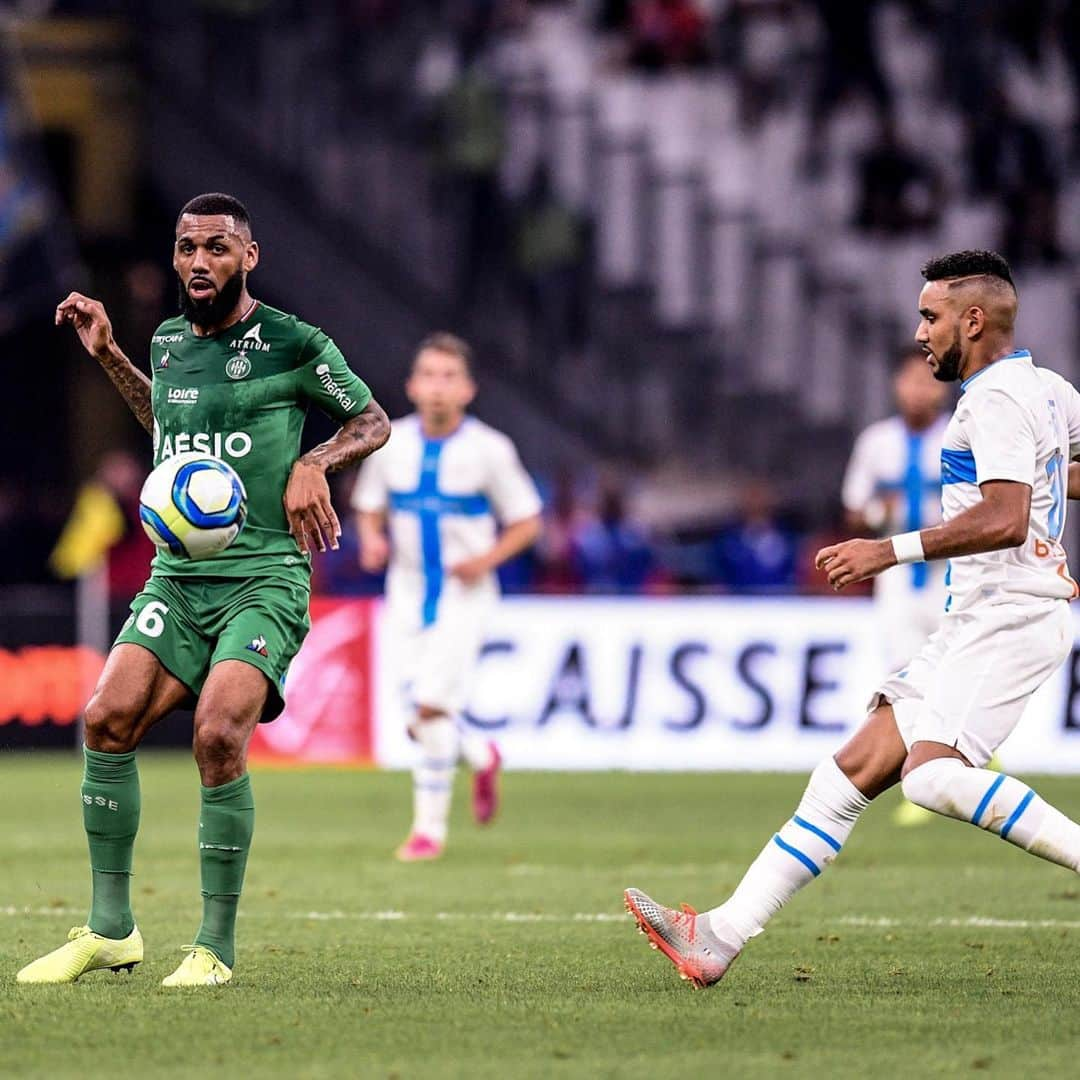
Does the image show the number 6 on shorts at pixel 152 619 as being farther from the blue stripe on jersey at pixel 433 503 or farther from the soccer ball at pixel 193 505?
the blue stripe on jersey at pixel 433 503

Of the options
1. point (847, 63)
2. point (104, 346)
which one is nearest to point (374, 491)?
point (104, 346)

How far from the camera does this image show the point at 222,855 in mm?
6816

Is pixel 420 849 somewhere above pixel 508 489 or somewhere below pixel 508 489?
below

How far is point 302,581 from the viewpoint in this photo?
7219 millimetres

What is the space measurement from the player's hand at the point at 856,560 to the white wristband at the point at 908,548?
2 centimetres

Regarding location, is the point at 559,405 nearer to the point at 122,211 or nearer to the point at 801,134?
the point at 801,134

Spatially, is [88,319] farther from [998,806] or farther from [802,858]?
[998,806]

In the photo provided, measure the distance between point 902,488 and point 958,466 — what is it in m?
6.46

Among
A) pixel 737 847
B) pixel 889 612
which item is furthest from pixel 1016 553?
pixel 889 612

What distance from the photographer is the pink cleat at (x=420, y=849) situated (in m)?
11.1

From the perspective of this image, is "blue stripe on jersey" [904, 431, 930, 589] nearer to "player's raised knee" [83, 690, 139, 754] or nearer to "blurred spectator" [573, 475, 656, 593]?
"blurred spectator" [573, 475, 656, 593]

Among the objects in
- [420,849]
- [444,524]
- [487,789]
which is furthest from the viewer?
[487,789]

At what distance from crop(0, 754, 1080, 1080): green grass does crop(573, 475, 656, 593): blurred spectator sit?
4.81 m

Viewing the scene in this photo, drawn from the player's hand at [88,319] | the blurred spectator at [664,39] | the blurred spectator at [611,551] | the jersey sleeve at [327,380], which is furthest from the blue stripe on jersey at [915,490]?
the blurred spectator at [664,39]
